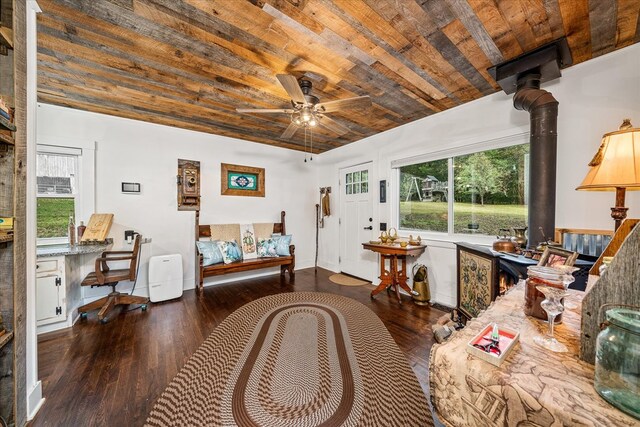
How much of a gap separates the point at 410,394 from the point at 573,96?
276cm

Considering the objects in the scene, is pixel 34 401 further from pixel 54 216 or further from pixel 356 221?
pixel 356 221

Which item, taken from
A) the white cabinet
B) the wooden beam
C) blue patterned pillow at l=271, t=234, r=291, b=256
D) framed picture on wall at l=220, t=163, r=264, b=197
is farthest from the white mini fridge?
the wooden beam

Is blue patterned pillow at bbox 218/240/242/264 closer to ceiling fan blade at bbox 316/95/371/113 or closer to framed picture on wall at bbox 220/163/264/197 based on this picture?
framed picture on wall at bbox 220/163/264/197

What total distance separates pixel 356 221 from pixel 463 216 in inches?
69.8

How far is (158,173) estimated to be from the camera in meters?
3.49

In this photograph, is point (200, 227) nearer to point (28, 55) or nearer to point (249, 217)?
point (249, 217)

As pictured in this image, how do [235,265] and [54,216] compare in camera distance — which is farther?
[235,265]

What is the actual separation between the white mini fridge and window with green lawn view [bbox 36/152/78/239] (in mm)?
1130

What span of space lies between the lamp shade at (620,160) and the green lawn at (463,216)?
5.31ft

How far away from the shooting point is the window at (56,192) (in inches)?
112

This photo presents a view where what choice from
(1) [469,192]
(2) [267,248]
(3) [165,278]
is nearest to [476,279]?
(1) [469,192]

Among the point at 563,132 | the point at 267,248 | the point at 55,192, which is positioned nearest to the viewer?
the point at 563,132

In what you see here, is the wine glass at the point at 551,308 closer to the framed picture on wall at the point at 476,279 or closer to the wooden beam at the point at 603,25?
the framed picture on wall at the point at 476,279

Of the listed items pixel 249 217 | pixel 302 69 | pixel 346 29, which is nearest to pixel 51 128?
pixel 249 217
